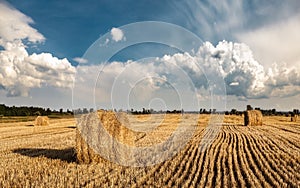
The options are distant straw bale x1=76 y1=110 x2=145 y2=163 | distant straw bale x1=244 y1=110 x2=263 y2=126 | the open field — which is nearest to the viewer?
the open field

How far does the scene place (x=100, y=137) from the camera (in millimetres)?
10445

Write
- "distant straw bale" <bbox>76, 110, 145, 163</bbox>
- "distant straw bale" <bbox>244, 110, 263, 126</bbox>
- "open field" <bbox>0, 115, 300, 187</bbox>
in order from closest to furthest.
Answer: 1. "open field" <bbox>0, 115, 300, 187</bbox>
2. "distant straw bale" <bbox>76, 110, 145, 163</bbox>
3. "distant straw bale" <bbox>244, 110, 263, 126</bbox>

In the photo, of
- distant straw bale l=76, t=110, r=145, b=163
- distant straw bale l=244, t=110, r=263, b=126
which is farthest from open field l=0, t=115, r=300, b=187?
distant straw bale l=244, t=110, r=263, b=126

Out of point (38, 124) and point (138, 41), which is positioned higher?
point (138, 41)

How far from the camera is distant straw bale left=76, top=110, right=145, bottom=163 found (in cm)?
1004

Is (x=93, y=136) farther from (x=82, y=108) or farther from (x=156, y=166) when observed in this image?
(x=156, y=166)

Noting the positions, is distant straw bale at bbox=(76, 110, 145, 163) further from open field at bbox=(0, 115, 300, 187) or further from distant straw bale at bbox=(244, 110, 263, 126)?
distant straw bale at bbox=(244, 110, 263, 126)

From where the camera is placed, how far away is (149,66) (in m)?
17.2

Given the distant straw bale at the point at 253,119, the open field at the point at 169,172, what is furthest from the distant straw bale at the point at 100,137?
the distant straw bale at the point at 253,119

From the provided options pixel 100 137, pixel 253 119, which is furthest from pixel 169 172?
pixel 253 119

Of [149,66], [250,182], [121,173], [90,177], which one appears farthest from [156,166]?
[149,66]

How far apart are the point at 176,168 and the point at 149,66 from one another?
8977 mm

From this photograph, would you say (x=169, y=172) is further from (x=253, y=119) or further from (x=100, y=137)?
(x=253, y=119)

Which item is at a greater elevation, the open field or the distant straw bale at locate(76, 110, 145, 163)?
the distant straw bale at locate(76, 110, 145, 163)
